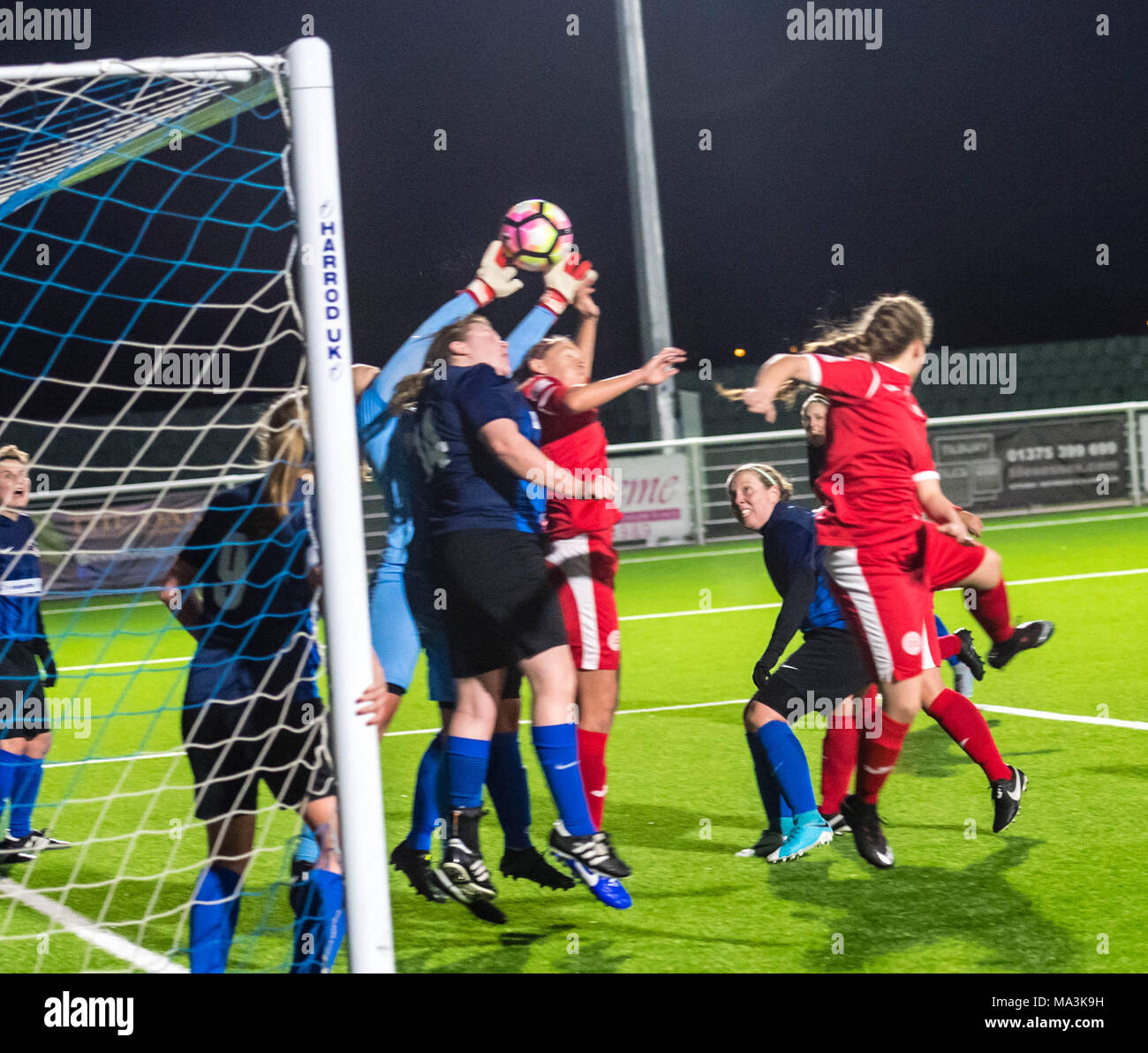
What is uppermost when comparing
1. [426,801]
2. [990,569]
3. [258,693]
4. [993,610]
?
[258,693]

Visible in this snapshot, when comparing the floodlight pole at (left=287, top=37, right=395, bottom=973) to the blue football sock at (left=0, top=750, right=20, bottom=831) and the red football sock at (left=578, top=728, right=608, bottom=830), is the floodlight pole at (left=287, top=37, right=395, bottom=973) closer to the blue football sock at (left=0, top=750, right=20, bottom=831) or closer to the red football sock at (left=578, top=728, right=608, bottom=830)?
the red football sock at (left=578, top=728, right=608, bottom=830)

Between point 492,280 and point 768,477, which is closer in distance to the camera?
point 492,280

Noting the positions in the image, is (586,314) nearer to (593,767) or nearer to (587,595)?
(587,595)

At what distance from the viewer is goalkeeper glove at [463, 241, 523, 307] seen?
15.0ft

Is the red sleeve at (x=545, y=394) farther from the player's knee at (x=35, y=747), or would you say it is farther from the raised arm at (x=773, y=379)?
the player's knee at (x=35, y=747)

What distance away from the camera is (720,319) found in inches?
1096

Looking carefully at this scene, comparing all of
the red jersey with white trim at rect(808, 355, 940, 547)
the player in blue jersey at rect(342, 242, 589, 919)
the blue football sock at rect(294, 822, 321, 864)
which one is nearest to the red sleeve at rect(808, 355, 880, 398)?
the red jersey with white trim at rect(808, 355, 940, 547)

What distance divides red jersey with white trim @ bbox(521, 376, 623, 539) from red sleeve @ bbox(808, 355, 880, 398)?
0.83 metres

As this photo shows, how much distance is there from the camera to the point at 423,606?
4.46 meters

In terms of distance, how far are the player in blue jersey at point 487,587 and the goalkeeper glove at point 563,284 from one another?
1.34 ft

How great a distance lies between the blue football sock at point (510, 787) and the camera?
4441mm

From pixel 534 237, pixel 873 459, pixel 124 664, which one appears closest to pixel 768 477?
pixel 873 459

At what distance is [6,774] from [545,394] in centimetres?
273

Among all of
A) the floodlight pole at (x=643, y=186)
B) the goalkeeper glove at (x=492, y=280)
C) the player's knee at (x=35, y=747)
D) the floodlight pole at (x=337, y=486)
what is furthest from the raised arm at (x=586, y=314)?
the floodlight pole at (x=643, y=186)
